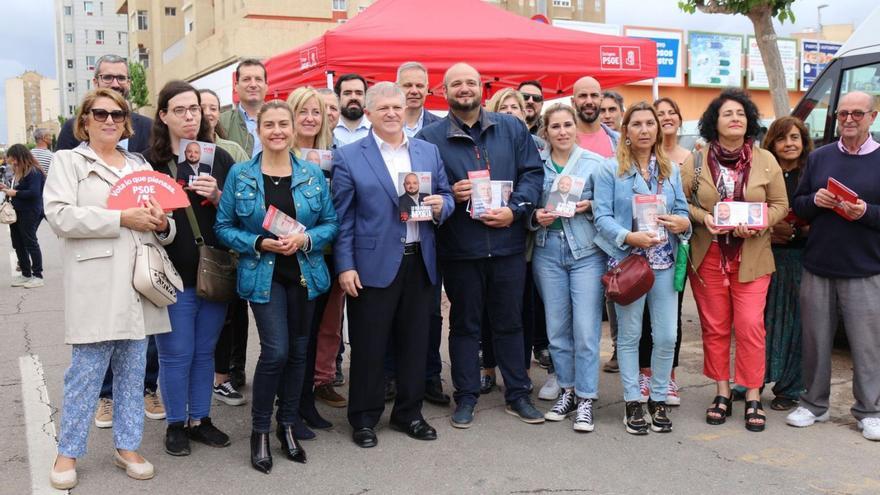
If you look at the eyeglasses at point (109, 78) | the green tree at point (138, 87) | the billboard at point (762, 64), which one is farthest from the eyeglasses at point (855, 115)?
the green tree at point (138, 87)

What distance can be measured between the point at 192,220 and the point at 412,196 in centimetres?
125

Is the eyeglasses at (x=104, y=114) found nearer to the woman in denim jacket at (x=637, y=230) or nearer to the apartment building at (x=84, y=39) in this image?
the woman in denim jacket at (x=637, y=230)

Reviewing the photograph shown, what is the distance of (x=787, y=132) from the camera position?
517cm

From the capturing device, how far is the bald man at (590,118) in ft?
19.5

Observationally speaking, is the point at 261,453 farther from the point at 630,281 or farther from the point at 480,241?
the point at 630,281

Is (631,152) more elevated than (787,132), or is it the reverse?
(787,132)

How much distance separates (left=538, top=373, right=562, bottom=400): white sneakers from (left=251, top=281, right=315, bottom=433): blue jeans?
192 cm

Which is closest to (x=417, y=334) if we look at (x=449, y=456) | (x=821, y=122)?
(x=449, y=456)

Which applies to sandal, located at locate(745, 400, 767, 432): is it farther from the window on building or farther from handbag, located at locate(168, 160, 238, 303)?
the window on building

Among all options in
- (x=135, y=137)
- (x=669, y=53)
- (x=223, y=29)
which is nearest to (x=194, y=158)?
(x=135, y=137)

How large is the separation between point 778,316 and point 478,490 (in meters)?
2.66

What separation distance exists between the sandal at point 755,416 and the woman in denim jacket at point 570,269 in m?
0.95

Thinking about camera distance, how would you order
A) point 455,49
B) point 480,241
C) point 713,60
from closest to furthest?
point 480,241 < point 455,49 < point 713,60

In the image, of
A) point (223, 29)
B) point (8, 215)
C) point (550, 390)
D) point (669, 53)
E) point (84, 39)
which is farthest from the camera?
point (84, 39)
